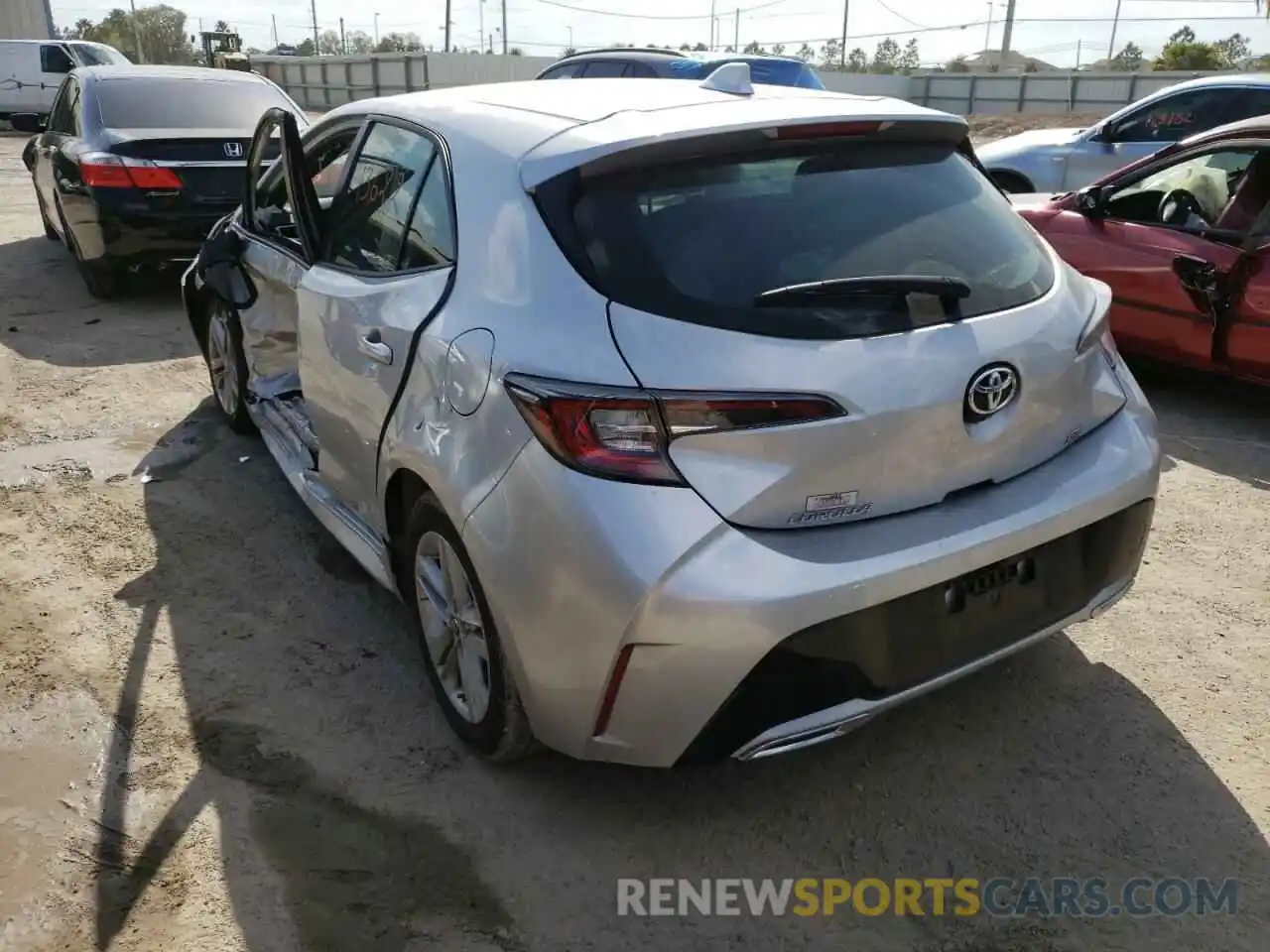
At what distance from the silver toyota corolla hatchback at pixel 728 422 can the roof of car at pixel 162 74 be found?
20.7ft

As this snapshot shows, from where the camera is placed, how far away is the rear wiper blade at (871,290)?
2.39 m

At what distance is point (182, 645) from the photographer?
3.54 metres

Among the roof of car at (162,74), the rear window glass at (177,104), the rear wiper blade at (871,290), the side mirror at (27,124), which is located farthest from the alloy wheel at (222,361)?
the side mirror at (27,124)

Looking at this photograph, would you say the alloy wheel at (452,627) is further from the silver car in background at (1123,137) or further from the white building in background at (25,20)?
the white building in background at (25,20)

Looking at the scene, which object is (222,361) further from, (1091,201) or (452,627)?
(1091,201)

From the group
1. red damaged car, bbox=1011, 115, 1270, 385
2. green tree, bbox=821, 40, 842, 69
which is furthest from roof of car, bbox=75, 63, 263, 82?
green tree, bbox=821, 40, 842, 69

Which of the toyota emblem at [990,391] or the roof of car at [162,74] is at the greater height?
the roof of car at [162,74]

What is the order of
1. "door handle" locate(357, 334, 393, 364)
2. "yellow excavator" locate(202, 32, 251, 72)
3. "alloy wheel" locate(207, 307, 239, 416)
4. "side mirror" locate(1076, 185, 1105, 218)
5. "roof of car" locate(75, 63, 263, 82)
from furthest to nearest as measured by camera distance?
"yellow excavator" locate(202, 32, 251, 72) < "roof of car" locate(75, 63, 263, 82) < "side mirror" locate(1076, 185, 1105, 218) < "alloy wheel" locate(207, 307, 239, 416) < "door handle" locate(357, 334, 393, 364)

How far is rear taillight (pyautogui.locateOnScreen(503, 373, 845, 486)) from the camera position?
2234 millimetres

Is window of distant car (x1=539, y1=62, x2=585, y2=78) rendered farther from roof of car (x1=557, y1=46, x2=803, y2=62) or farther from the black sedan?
the black sedan

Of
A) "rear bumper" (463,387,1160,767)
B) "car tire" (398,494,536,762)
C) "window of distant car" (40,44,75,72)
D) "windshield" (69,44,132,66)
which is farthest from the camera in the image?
"window of distant car" (40,44,75,72)

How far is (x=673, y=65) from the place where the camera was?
1305 cm

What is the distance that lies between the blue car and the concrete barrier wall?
22.4 meters

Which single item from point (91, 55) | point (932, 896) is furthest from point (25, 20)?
point (932, 896)
